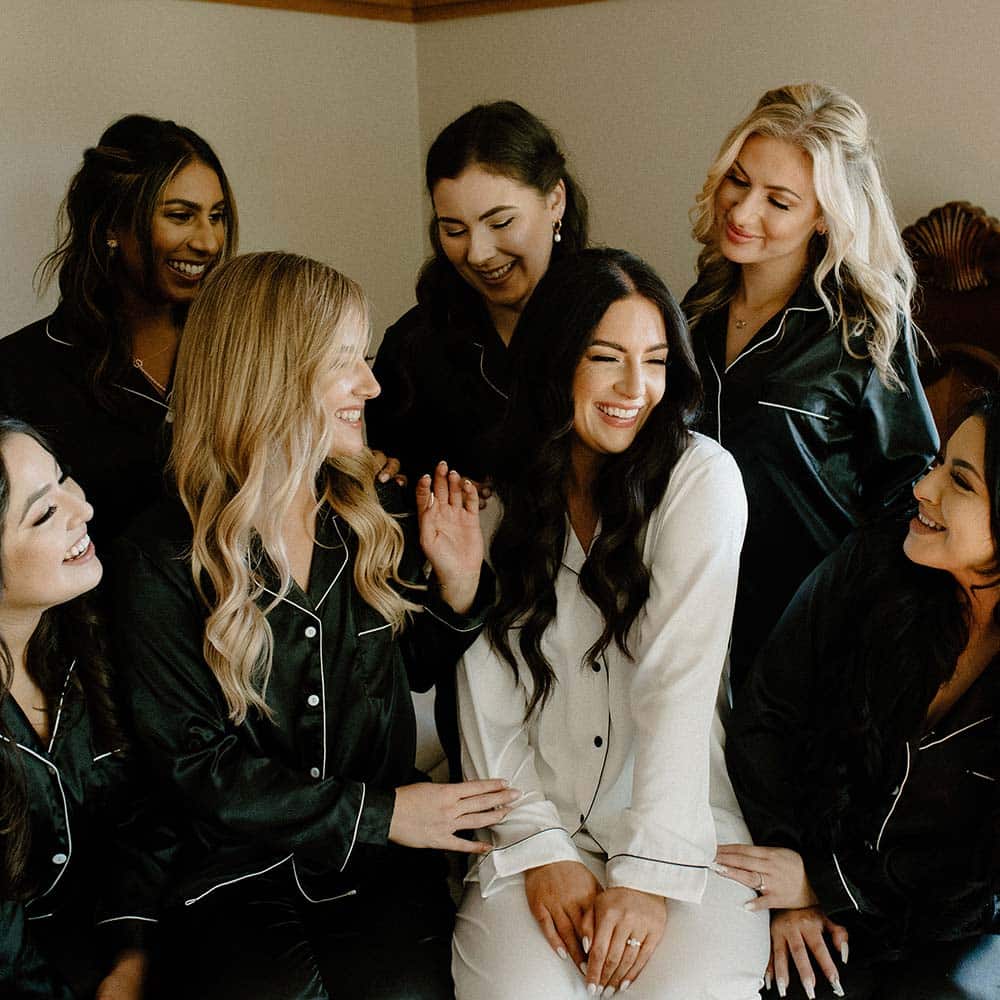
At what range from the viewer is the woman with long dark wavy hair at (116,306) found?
2158mm

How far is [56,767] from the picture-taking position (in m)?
1.69

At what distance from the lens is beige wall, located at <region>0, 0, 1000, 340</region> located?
261cm

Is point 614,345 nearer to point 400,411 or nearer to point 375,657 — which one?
point 375,657

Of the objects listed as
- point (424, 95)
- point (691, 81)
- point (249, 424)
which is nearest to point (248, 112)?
point (424, 95)

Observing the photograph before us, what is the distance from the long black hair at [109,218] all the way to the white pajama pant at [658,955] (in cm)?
110

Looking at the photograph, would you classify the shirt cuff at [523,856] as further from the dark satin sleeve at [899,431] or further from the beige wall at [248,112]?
the beige wall at [248,112]

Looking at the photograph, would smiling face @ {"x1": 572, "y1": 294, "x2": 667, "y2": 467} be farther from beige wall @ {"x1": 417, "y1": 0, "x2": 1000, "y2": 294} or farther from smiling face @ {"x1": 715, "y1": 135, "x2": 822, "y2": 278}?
beige wall @ {"x1": 417, "y1": 0, "x2": 1000, "y2": 294}

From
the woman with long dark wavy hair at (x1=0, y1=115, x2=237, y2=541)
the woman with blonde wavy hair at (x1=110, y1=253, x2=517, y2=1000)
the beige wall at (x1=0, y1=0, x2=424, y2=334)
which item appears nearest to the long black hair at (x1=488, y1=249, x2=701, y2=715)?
the woman with blonde wavy hair at (x1=110, y1=253, x2=517, y2=1000)

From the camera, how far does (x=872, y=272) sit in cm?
211

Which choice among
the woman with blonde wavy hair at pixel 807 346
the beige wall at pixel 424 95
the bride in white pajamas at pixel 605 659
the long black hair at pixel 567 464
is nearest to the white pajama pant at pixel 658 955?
the bride in white pajamas at pixel 605 659

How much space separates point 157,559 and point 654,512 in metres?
0.71

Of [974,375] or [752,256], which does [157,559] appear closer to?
[752,256]

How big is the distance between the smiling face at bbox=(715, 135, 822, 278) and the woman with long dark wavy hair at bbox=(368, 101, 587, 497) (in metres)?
0.32

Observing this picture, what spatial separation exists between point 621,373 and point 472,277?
22.3 inches
